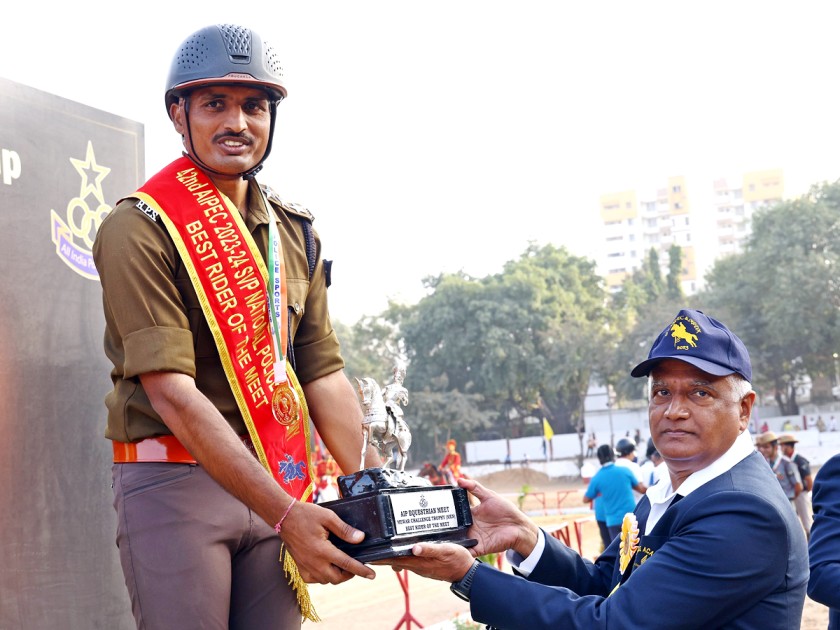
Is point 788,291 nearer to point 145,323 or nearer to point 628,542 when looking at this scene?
point 628,542

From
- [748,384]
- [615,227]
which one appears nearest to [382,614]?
[748,384]

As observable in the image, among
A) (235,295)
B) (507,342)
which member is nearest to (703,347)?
(235,295)

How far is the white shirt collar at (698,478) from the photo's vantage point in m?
2.70

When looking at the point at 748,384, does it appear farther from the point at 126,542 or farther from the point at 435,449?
the point at 435,449

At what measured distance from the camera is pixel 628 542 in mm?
2883

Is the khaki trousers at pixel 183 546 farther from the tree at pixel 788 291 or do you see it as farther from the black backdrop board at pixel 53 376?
the tree at pixel 788 291

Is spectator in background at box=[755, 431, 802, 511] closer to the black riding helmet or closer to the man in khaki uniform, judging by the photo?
the man in khaki uniform

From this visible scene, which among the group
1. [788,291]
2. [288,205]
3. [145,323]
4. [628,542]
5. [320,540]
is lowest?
[628,542]

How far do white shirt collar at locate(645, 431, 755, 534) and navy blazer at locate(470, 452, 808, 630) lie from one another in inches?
1.0

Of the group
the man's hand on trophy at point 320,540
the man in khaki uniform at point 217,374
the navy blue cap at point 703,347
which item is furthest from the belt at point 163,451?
the navy blue cap at point 703,347

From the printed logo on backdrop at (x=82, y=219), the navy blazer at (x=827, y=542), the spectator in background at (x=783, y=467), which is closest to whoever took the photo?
the navy blazer at (x=827, y=542)

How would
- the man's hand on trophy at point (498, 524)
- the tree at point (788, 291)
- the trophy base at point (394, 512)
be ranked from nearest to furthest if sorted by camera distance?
the trophy base at point (394, 512) < the man's hand on trophy at point (498, 524) < the tree at point (788, 291)

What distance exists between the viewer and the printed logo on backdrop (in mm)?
3783

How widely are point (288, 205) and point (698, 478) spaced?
1506 millimetres
